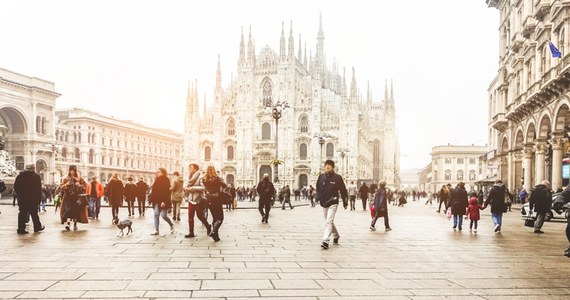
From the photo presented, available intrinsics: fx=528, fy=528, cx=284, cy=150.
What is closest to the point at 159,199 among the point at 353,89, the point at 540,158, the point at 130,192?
the point at 130,192

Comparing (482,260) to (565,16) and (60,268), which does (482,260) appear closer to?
(60,268)

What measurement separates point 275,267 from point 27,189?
6.95m

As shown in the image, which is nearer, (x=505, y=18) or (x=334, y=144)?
(x=505, y=18)

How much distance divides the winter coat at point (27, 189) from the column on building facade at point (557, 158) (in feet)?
68.9

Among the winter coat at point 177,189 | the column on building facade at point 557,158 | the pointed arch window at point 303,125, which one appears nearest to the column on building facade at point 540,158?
the column on building facade at point 557,158

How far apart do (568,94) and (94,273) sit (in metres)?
20.5

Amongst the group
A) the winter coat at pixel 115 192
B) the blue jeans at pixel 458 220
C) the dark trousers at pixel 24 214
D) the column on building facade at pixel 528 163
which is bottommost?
the blue jeans at pixel 458 220

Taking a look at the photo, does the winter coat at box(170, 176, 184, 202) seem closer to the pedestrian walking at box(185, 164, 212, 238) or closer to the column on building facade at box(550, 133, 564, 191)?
the pedestrian walking at box(185, 164, 212, 238)

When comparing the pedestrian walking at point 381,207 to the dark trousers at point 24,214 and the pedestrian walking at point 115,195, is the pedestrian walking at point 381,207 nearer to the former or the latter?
the pedestrian walking at point 115,195

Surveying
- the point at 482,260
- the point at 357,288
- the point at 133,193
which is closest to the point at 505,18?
the point at 133,193

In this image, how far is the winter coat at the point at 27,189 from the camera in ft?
37.2

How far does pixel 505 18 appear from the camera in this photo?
117 ft

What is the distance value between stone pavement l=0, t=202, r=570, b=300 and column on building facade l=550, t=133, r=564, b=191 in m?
13.4

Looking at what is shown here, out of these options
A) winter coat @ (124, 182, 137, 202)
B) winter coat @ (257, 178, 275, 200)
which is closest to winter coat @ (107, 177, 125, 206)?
winter coat @ (124, 182, 137, 202)
